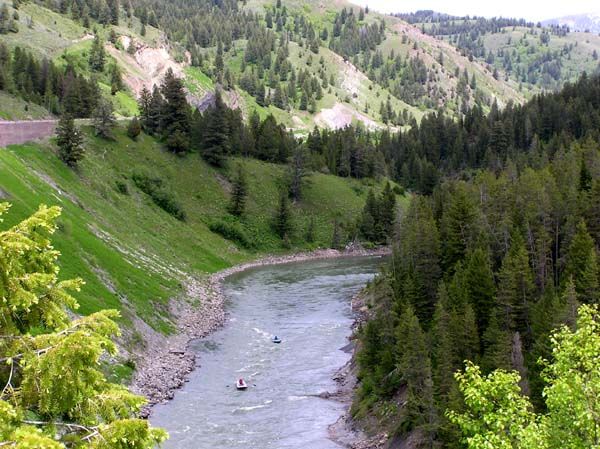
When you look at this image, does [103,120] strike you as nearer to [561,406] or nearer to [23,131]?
[23,131]

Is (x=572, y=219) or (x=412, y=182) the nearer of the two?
(x=572, y=219)

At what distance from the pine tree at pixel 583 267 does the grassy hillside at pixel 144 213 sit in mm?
39393

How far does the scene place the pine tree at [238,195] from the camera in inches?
5074

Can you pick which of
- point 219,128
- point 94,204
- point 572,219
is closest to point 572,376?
point 572,219

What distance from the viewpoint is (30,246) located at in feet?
37.8

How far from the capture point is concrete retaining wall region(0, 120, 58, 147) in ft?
274

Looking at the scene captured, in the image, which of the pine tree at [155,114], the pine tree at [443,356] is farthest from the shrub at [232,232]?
the pine tree at [443,356]

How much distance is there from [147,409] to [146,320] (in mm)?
18577

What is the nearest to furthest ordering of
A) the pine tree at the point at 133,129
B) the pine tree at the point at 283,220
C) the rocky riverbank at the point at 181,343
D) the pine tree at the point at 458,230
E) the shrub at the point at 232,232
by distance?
the rocky riverbank at the point at 181,343 → the pine tree at the point at 458,230 → the shrub at the point at 232,232 → the pine tree at the point at 133,129 → the pine tree at the point at 283,220

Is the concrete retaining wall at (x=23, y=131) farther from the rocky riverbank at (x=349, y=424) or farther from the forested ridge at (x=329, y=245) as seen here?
the rocky riverbank at (x=349, y=424)

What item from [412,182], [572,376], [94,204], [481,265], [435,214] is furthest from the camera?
[412,182]

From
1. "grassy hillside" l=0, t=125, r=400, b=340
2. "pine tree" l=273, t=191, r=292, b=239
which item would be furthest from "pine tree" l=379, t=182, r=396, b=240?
"pine tree" l=273, t=191, r=292, b=239

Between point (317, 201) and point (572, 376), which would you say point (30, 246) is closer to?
point (572, 376)

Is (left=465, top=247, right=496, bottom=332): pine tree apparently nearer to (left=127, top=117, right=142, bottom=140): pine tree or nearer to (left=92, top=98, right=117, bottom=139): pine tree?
(left=92, top=98, right=117, bottom=139): pine tree
